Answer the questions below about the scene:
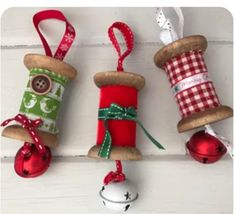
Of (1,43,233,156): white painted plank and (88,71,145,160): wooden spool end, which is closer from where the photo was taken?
(88,71,145,160): wooden spool end

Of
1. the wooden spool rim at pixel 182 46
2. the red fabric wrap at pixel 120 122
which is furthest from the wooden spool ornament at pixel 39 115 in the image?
the wooden spool rim at pixel 182 46

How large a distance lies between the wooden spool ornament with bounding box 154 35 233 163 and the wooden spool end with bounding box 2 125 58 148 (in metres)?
0.30

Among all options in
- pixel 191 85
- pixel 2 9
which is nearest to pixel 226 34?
pixel 191 85

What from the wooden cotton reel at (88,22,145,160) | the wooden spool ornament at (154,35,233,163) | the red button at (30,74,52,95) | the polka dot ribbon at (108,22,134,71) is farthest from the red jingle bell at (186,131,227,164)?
the red button at (30,74,52,95)

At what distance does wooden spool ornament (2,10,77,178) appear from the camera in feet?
2.81

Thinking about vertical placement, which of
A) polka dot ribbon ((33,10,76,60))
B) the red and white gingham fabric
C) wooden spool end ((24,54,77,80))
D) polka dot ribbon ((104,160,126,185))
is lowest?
polka dot ribbon ((104,160,126,185))

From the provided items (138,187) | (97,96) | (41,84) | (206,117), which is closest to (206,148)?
(206,117)

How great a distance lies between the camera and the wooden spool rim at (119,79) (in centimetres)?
88

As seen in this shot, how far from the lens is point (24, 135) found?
0.85 meters

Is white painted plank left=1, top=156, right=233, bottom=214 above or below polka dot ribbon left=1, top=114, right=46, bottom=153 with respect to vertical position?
below

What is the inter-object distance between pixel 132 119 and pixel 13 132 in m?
0.26

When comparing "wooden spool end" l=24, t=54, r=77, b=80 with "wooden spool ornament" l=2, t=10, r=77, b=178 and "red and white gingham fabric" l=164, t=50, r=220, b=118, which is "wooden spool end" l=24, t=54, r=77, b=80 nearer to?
"wooden spool ornament" l=2, t=10, r=77, b=178

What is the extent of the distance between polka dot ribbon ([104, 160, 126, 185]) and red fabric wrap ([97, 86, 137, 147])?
66 mm

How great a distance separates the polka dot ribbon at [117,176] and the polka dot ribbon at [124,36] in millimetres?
234
